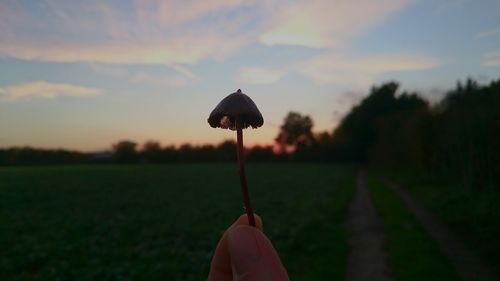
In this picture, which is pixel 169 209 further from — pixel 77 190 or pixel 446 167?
pixel 446 167

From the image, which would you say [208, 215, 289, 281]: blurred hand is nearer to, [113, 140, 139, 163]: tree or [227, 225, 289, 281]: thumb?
[227, 225, 289, 281]: thumb

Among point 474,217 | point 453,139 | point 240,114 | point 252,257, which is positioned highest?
point 453,139

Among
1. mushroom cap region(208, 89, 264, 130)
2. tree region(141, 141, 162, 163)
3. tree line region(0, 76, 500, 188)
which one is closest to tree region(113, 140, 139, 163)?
tree line region(0, 76, 500, 188)

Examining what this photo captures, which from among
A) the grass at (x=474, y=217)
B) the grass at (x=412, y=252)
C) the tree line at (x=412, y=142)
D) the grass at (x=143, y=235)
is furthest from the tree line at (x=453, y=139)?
the grass at (x=412, y=252)

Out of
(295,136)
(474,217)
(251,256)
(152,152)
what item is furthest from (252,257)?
(152,152)

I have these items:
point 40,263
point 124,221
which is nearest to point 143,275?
point 40,263

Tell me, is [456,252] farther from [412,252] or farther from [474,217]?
[474,217]

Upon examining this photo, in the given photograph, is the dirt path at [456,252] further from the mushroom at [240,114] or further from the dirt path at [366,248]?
the mushroom at [240,114]
